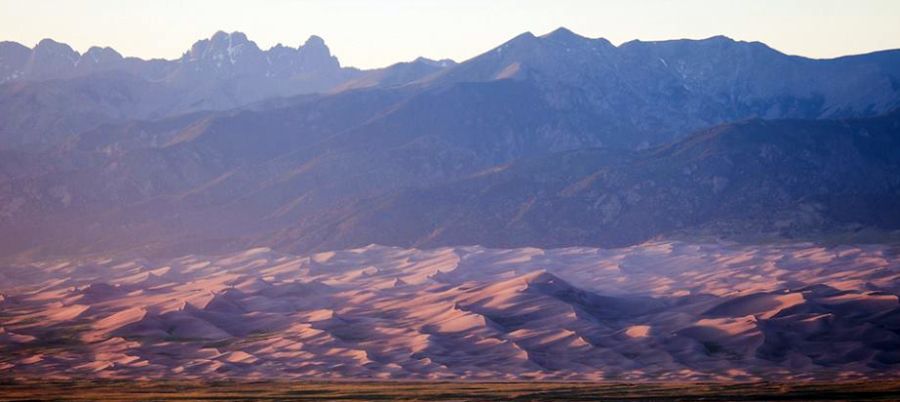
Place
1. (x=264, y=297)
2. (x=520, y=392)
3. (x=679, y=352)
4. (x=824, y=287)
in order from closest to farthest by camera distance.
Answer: (x=520, y=392), (x=679, y=352), (x=824, y=287), (x=264, y=297)

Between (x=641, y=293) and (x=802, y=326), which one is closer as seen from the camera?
(x=802, y=326)

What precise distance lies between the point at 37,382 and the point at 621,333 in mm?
64610

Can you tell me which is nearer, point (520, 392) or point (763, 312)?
point (520, 392)

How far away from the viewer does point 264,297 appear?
194 metres

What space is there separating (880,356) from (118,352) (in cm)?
8299

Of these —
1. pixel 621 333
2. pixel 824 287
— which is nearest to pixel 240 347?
pixel 621 333

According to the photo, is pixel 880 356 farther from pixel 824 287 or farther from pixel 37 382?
pixel 37 382

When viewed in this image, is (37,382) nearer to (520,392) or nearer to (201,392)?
(201,392)

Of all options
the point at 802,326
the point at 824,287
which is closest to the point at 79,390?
the point at 802,326

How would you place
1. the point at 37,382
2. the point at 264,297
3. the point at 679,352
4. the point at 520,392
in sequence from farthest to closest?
the point at 264,297, the point at 679,352, the point at 37,382, the point at 520,392

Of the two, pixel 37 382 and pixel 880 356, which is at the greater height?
pixel 37 382

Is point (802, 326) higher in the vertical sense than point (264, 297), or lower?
lower

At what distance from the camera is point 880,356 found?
453 feet

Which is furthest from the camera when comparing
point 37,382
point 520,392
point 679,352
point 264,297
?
point 264,297
